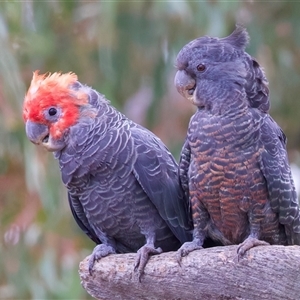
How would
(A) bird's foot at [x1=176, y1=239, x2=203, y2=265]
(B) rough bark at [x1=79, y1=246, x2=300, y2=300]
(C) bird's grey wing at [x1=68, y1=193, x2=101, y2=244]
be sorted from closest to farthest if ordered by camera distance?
1. (B) rough bark at [x1=79, y1=246, x2=300, y2=300]
2. (A) bird's foot at [x1=176, y1=239, x2=203, y2=265]
3. (C) bird's grey wing at [x1=68, y1=193, x2=101, y2=244]

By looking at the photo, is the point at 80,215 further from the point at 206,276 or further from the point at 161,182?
the point at 206,276

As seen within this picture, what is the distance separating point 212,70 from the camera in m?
1.95

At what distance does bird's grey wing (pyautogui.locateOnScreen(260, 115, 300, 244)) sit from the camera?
1.93 metres

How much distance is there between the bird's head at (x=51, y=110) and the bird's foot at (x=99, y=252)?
0.35 metres

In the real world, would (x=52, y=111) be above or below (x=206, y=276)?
above

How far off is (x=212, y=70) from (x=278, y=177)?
37 cm

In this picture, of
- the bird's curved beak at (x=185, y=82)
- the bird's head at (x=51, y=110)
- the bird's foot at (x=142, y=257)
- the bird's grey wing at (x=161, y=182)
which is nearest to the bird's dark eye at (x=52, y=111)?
the bird's head at (x=51, y=110)

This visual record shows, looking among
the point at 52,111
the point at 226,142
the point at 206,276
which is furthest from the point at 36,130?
the point at 206,276

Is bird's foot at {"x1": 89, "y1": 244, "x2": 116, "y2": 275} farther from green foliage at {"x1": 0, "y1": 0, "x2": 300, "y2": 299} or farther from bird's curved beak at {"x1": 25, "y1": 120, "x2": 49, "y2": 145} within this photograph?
green foliage at {"x1": 0, "y1": 0, "x2": 300, "y2": 299}

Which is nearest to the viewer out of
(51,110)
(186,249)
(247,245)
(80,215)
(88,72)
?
(247,245)

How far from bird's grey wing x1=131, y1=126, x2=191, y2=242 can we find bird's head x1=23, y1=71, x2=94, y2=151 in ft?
0.75

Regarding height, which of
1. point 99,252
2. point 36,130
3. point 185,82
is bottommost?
point 99,252

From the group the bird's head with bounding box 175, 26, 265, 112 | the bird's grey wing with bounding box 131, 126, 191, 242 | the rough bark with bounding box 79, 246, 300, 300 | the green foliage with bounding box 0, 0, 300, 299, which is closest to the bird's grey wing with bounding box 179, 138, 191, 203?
the bird's grey wing with bounding box 131, 126, 191, 242

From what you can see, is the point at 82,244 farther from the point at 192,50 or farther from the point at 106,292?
the point at 192,50
